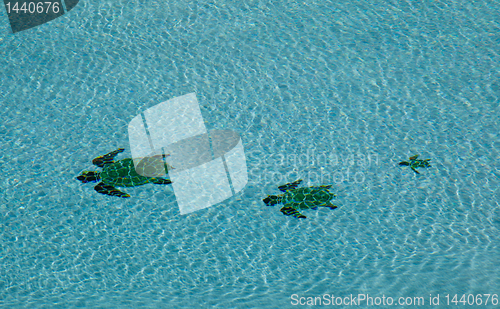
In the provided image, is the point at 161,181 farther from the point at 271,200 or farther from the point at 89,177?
the point at 271,200

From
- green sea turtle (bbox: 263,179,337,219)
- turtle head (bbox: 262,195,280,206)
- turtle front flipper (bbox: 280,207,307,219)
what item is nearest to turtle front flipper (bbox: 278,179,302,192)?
green sea turtle (bbox: 263,179,337,219)

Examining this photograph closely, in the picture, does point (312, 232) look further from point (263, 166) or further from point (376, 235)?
point (263, 166)

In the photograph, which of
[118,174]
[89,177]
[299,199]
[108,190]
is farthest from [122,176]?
[299,199]

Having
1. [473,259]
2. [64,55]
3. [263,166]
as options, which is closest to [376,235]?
[473,259]

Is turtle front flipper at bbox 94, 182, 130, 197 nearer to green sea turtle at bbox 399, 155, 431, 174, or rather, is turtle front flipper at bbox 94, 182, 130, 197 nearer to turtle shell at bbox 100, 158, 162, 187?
turtle shell at bbox 100, 158, 162, 187

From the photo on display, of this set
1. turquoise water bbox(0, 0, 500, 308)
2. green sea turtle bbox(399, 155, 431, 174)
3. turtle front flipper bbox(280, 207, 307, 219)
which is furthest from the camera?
green sea turtle bbox(399, 155, 431, 174)

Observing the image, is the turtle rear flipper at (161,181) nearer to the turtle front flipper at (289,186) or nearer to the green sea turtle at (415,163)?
the turtle front flipper at (289,186)

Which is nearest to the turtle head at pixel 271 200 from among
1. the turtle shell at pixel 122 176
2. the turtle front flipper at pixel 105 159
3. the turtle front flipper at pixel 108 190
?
the turtle shell at pixel 122 176
